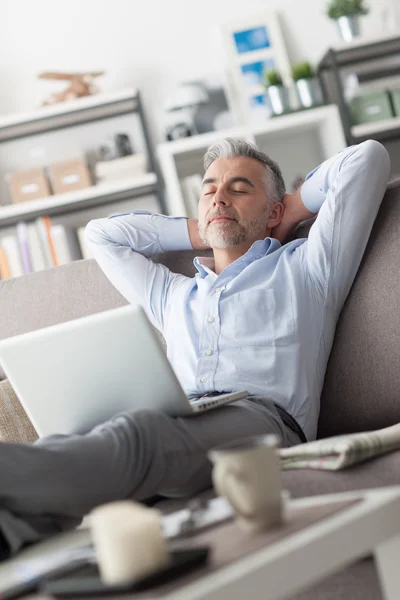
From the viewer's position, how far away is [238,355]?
1854 mm

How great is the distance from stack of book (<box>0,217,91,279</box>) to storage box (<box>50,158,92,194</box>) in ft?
0.63

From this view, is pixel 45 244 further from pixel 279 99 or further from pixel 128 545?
pixel 128 545

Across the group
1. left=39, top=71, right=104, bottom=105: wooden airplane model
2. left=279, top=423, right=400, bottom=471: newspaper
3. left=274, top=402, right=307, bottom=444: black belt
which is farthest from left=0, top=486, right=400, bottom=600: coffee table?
left=39, top=71, right=104, bottom=105: wooden airplane model

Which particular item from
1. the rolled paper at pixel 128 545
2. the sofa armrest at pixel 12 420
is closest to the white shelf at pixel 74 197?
the sofa armrest at pixel 12 420

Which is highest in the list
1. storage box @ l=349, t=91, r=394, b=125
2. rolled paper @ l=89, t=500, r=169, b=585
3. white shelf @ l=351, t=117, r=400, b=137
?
storage box @ l=349, t=91, r=394, b=125

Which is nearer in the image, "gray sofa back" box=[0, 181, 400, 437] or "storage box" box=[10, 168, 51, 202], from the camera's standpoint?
"gray sofa back" box=[0, 181, 400, 437]

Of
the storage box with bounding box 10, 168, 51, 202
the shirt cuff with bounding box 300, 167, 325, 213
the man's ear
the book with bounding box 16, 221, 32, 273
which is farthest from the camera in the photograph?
the storage box with bounding box 10, 168, 51, 202

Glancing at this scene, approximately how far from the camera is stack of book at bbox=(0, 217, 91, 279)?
11.9 ft

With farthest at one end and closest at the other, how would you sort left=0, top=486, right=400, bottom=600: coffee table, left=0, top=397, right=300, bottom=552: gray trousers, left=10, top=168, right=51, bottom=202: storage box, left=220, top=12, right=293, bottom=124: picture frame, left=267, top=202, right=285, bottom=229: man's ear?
left=220, top=12, right=293, bottom=124: picture frame → left=10, top=168, right=51, bottom=202: storage box → left=267, top=202, right=285, bottom=229: man's ear → left=0, top=397, right=300, bottom=552: gray trousers → left=0, top=486, right=400, bottom=600: coffee table

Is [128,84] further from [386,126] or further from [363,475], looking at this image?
[363,475]

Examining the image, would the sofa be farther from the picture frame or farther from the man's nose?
the picture frame

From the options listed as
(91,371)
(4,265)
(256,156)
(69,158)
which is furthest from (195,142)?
(91,371)

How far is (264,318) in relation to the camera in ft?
6.16

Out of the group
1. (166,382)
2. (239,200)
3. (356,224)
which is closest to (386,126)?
(239,200)
